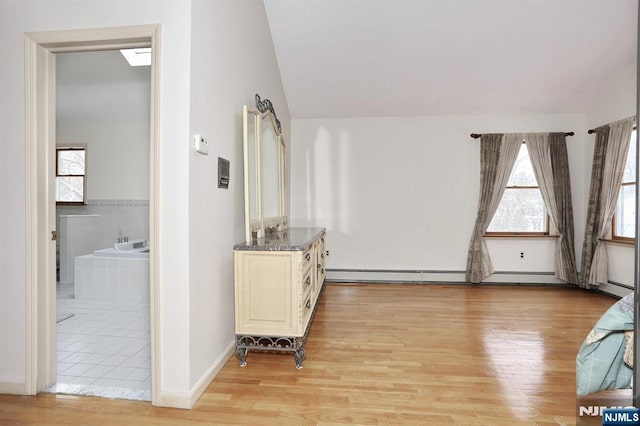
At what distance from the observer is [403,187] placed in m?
5.11

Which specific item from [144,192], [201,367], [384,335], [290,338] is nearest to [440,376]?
[384,335]

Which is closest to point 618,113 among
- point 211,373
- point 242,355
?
point 242,355

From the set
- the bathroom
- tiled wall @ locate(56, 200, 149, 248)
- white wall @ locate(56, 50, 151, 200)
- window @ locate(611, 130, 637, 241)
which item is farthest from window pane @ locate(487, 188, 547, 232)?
white wall @ locate(56, 50, 151, 200)

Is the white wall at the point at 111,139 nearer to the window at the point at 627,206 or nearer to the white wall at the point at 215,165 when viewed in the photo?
the white wall at the point at 215,165

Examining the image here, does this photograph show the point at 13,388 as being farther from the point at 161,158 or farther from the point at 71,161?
the point at 71,161

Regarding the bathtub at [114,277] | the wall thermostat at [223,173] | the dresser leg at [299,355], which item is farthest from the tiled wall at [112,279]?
the dresser leg at [299,355]

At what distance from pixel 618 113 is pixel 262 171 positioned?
4.56 meters

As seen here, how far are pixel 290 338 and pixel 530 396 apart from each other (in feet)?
5.01

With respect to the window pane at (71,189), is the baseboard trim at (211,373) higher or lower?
lower

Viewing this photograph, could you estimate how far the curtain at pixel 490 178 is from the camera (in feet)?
16.0

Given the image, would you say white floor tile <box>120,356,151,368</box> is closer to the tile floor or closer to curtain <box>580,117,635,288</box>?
the tile floor

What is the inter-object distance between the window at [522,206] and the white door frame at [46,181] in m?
4.65

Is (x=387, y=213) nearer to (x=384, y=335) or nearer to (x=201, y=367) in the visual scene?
(x=384, y=335)

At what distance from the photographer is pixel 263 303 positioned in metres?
2.44
